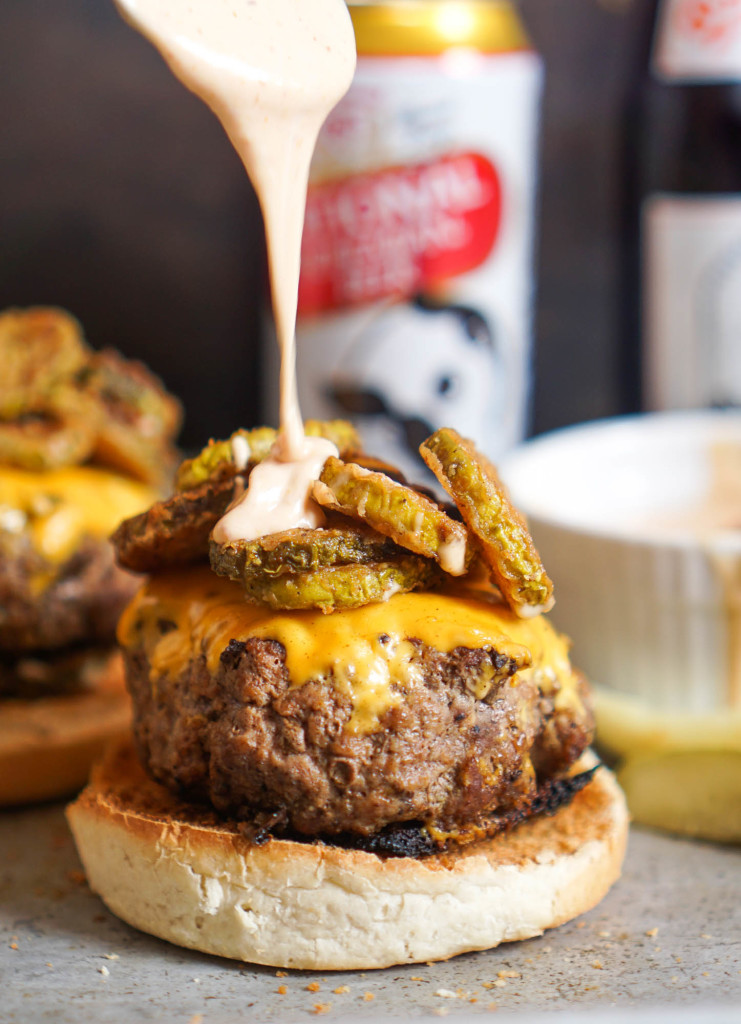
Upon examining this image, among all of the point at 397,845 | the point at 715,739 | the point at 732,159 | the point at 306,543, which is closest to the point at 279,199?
the point at 306,543

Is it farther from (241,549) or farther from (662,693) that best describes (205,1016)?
(662,693)

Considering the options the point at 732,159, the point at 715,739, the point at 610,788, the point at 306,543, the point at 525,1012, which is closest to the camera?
the point at 525,1012

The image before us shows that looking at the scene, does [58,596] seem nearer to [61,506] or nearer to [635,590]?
[61,506]

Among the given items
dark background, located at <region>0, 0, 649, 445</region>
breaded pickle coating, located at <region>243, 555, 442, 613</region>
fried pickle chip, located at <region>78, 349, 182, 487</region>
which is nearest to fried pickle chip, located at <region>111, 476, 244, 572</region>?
breaded pickle coating, located at <region>243, 555, 442, 613</region>

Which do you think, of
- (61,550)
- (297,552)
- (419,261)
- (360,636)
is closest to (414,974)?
(360,636)

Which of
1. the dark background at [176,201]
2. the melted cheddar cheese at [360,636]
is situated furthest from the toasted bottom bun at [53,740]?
the dark background at [176,201]

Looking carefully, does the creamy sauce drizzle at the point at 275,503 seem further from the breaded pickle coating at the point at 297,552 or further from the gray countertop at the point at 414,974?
the gray countertop at the point at 414,974
